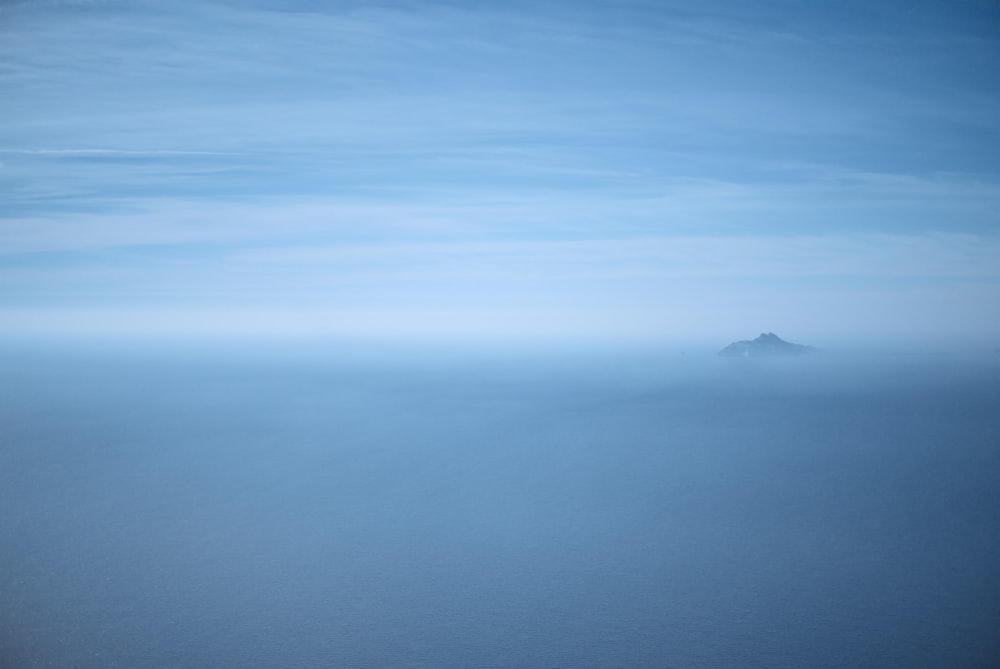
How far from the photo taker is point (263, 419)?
133ft

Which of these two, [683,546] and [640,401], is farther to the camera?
[640,401]

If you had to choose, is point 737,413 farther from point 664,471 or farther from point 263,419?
point 263,419

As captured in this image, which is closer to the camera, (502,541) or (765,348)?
(502,541)

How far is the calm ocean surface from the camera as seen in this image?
1209 centimetres

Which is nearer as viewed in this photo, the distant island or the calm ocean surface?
the calm ocean surface

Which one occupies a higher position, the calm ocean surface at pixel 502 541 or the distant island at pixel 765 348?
the distant island at pixel 765 348

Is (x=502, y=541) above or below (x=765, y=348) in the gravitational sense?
below

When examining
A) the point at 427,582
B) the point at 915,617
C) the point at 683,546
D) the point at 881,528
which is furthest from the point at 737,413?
the point at 427,582

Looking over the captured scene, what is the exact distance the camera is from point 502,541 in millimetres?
17719

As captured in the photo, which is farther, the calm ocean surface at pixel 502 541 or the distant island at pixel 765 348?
the distant island at pixel 765 348

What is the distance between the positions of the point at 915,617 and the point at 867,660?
2488 mm

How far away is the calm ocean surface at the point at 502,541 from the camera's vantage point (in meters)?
12.1

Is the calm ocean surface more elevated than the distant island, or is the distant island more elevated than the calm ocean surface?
the distant island

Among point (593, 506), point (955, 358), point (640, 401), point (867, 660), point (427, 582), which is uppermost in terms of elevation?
point (955, 358)
